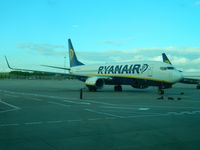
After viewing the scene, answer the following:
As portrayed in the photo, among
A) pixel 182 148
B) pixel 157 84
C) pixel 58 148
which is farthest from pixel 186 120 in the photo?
pixel 157 84

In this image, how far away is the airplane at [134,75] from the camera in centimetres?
2847

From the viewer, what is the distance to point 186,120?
11367 mm

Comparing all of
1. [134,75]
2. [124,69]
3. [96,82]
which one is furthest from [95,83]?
[134,75]

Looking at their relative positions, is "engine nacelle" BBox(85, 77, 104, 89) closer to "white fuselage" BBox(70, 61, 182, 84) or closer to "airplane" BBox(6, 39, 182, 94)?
"airplane" BBox(6, 39, 182, 94)

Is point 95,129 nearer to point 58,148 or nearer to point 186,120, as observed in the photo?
point 58,148

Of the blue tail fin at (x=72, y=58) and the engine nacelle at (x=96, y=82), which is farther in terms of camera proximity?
the blue tail fin at (x=72, y=58)

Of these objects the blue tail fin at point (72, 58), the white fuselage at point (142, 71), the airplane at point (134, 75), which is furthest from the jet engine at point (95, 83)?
the blue tail fin at point (72, 58)

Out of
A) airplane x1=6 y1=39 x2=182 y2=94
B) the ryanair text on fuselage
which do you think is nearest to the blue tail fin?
airplane x1=6 y1=39 x2=182 y2=94

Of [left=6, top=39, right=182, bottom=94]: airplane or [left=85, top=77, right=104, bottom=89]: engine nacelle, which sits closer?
[left=6, top=39, right=182, bottom=94]: airplane

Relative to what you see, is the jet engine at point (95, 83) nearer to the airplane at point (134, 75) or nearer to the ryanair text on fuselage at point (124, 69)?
the airplane at point (134, 75)

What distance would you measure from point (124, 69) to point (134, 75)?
6.20 ft

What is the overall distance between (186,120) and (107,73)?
77.5 feet

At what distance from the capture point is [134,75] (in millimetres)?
30797

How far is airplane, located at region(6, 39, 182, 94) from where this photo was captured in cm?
2847
